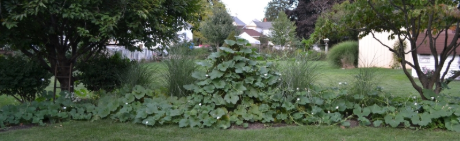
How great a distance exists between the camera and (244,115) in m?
5.27

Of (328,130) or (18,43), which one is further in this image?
(18,43)

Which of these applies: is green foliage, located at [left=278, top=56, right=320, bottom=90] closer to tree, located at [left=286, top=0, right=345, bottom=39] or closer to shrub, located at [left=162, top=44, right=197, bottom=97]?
shrub, located at [left=162, top=44, right=197, bottom=97]

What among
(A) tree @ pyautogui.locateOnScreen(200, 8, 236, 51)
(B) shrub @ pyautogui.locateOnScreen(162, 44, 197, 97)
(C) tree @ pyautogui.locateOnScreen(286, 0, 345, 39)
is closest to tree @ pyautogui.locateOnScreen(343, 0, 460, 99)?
(B) shrub @ pyautogui.locateOnScreen(162, 44, 197, 97)

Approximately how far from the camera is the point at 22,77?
586 cm

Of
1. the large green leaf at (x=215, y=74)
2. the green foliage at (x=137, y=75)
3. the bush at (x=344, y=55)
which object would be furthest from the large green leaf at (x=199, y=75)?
the bush at (x=344, y=55)

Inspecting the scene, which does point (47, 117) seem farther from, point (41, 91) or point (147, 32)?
point (147, 32)

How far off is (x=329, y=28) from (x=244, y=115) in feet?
6.90

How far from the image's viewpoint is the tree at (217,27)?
32219mm

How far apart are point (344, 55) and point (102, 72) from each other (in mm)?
13828

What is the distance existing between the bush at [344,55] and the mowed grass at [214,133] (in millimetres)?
13425

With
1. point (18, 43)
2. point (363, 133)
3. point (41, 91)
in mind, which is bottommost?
point (363, 133)

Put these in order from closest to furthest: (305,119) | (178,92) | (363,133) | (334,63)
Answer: (363,133), (305,119), (178,92), (334,63)

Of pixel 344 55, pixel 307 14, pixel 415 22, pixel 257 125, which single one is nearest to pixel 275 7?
pixel 307 14

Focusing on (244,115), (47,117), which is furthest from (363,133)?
(47,117)
